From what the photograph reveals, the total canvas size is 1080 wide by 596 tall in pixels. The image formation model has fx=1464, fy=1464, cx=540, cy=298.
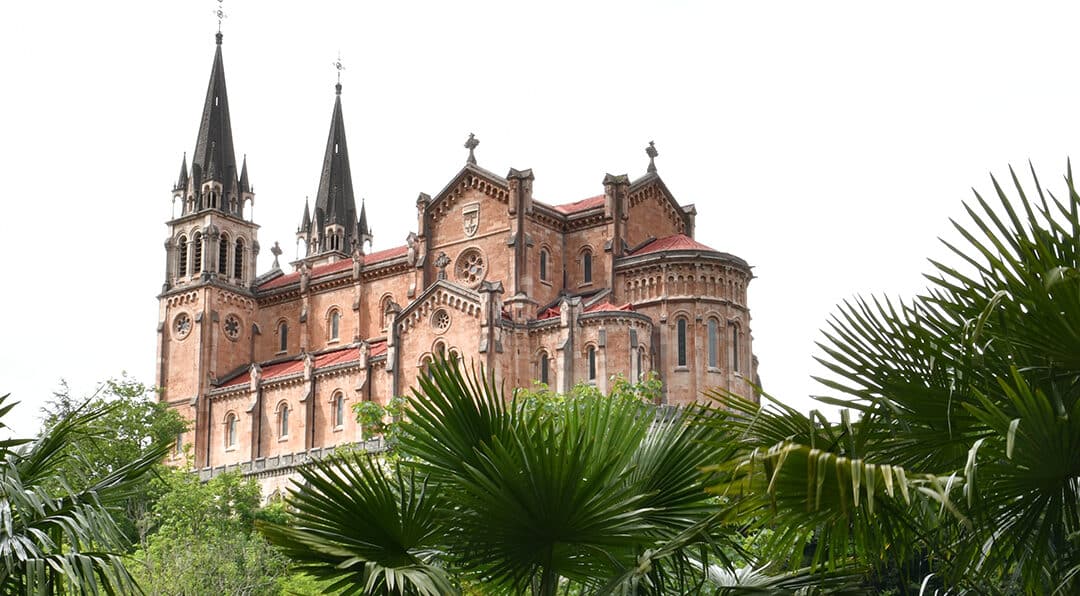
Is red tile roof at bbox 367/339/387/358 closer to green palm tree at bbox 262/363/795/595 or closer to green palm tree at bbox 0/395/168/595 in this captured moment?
green palm tree at bbox 0/395/168/595

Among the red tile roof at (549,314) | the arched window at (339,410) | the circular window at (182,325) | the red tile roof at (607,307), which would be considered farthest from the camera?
the circular window at (182,325)

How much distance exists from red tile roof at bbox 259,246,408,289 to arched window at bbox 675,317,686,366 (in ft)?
54.2

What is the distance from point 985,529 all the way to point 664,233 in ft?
184

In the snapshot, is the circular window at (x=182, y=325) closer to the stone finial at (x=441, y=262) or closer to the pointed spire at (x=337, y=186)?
the stone finial at (x=441, y=262)

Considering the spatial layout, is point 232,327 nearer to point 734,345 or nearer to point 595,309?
point 595,309

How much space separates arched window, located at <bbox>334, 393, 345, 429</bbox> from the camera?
64000 mm

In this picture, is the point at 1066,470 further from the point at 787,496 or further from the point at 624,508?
the point at 624,508

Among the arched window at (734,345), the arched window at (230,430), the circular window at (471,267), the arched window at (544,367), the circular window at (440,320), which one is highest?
the circular window at (471,267)

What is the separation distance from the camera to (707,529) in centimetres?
885

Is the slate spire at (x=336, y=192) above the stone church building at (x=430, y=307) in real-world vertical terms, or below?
above

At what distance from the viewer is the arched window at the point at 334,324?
232 ft

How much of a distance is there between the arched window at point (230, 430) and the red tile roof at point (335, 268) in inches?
320

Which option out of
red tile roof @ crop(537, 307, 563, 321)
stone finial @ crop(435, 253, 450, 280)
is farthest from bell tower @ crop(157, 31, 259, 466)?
red tile roof @ crop(537, 307, 563, 321)

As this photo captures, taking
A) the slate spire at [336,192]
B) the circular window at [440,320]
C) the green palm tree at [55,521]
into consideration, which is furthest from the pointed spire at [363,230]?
the green palm tree at [55,521]
